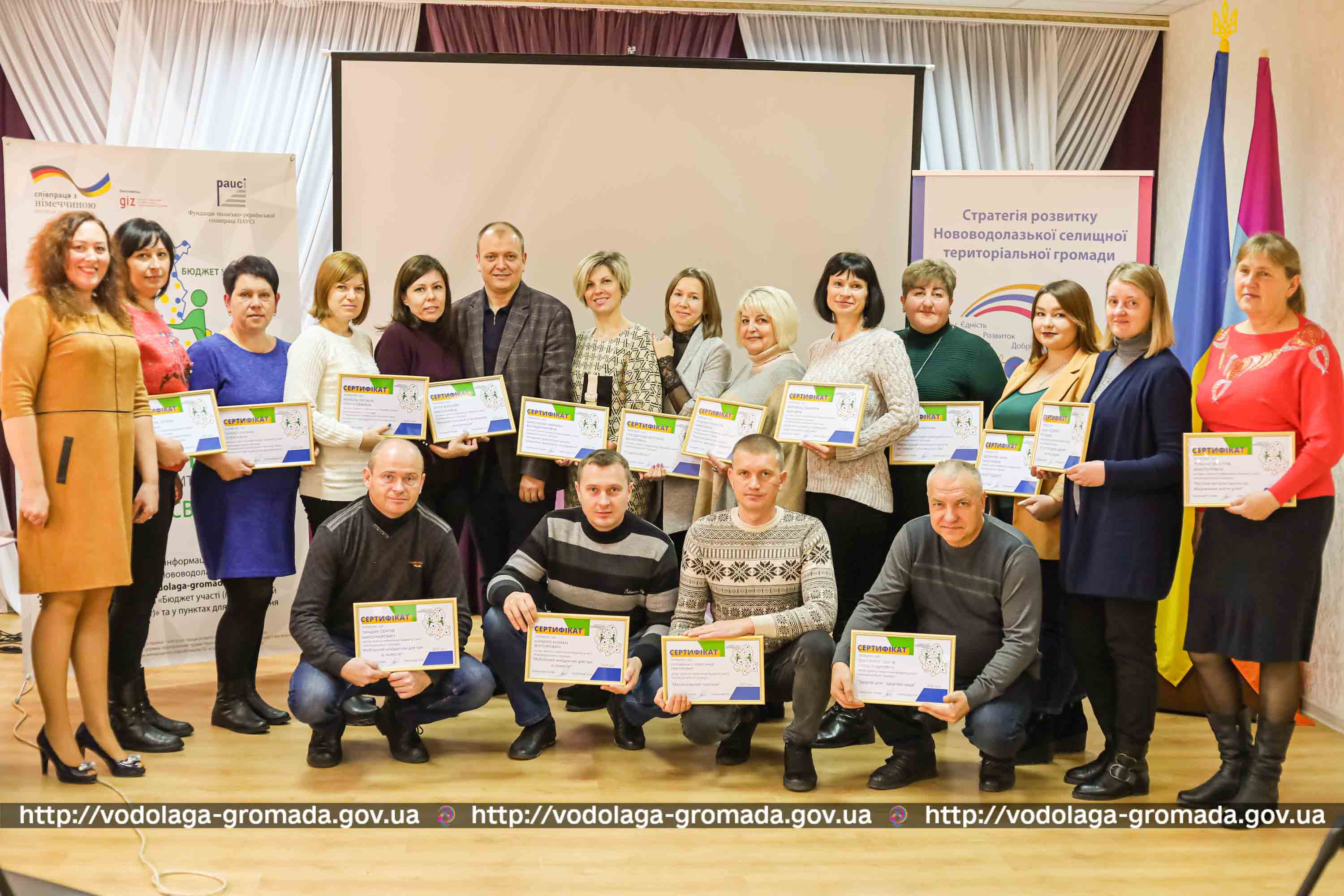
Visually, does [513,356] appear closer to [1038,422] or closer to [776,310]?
[776,310]

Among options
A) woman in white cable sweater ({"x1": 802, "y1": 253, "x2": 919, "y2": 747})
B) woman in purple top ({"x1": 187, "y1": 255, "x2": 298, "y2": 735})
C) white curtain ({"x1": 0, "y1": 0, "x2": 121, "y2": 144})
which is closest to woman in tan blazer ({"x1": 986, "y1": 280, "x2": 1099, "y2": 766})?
woman in white cable sweater ({"x1": 802, "y1": 253, "x2": 919, "y2": 747})

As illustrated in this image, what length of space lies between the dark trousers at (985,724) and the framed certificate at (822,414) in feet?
2.92

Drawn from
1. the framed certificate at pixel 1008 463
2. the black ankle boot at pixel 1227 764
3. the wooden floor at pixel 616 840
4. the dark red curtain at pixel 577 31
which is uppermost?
the dark red curtain at pixel 577 31

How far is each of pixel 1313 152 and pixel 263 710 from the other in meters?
4.61

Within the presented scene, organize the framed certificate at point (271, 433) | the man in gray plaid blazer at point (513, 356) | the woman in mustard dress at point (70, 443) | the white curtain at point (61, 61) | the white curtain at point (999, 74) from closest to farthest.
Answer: the woman in mustard dress at point (70, 443), the framed certificate at point (271, 433), the man in gray plaid blazer at point (513, 356), the white curtain at point (61, 61), the white curtain at point (999, 74)

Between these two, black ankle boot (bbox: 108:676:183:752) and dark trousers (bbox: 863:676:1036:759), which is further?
black ankle boot (bbox: 108:676:183:752)

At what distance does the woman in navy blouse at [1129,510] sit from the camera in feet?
10.9

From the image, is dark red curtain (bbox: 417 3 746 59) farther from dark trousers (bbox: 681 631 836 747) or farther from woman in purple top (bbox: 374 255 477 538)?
dark trousers (bbox: 681 631 836 747)

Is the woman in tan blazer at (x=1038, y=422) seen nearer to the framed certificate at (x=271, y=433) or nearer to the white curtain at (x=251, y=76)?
the framed certificate at (x=271, y=433)

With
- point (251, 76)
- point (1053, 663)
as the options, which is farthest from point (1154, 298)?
point (251, 76)

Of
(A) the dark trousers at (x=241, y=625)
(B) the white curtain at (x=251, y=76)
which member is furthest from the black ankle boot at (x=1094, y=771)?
(B) the white curtain at (x=251, y=76)

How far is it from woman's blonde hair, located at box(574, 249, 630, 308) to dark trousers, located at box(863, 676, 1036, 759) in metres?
1.78

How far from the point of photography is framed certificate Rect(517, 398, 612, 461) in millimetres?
4074

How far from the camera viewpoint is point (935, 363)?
13.5 ft
